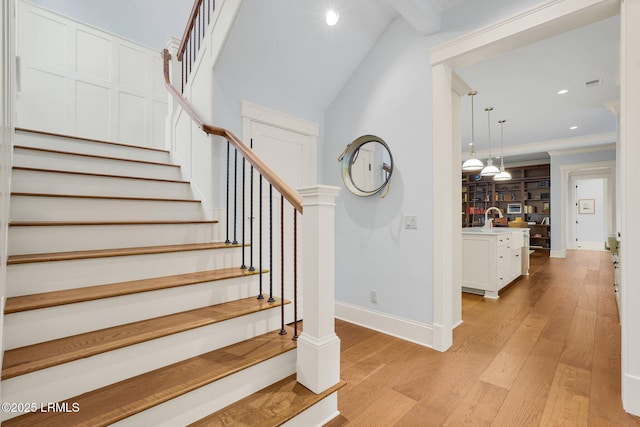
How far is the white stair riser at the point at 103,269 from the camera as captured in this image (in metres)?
1.48

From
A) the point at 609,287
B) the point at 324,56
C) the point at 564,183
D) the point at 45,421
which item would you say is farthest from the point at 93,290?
the point at 564,183

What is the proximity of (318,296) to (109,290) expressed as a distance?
1105 millimetres

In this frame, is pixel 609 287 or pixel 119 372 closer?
pixel 119 372

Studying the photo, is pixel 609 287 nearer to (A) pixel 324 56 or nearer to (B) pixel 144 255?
(A) pixel 324 56

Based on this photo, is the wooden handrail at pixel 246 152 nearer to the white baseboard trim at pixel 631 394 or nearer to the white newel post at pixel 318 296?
the white newel post at pixel 318 296

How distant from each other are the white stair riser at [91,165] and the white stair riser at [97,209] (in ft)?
1.87

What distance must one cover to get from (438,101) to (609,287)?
438cm

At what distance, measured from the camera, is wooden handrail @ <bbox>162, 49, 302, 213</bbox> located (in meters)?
1.74

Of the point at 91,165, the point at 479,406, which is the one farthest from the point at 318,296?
the point at 91,165

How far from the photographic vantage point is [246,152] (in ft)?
6.73

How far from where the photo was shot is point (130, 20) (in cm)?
429

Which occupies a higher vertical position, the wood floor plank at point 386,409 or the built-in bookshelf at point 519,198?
the built-in bookshelf at point 519,198

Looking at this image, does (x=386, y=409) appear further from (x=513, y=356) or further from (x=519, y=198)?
(x=519, y=198)

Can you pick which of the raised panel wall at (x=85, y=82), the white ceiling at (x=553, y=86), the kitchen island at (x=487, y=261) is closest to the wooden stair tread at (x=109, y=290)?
the raised panel wall at (x=85, y=82)
